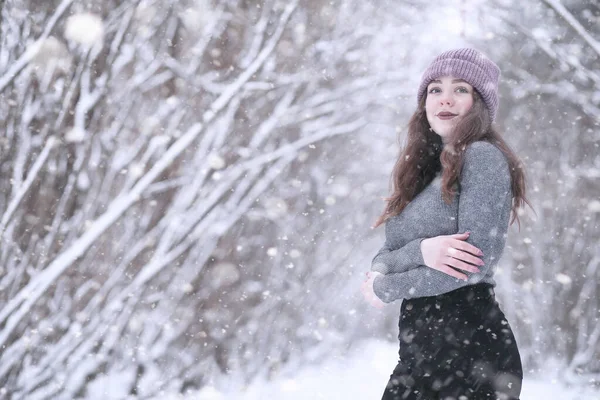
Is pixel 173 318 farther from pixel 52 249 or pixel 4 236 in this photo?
pixel 4 236

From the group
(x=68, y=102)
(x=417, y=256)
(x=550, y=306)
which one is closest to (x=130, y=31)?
(x=68, y=102)

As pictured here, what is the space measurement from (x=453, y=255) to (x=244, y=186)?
2403 mm

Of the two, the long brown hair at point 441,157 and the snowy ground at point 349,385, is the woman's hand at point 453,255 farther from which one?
the snowy ground at point 349,385

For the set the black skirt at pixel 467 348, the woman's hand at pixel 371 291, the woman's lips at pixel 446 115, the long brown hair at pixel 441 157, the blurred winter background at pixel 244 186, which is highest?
the blurred winter background at pixel 244 186

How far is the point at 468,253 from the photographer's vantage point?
52.5 inches

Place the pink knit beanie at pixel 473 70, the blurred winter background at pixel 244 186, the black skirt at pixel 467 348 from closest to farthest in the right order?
the black skirt at pixel 467 348 < the pink knit beanie at pixel 473 70 < the blurred winter background at pixel 244 186

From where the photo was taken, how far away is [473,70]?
160 cm

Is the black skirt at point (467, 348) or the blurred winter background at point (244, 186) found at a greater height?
the blurred winter background at point (244, 186)

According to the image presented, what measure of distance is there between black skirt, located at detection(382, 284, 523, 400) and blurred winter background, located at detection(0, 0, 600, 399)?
2.26m

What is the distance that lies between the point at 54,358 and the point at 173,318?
29.7 inches

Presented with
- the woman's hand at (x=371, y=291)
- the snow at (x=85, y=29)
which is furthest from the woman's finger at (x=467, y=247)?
the snow at (x=85, y=29)

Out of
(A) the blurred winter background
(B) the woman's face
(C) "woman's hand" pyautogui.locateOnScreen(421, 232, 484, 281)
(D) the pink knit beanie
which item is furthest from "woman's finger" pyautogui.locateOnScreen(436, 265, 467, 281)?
(A) the blurred winter background

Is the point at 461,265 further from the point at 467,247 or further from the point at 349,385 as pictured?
the point at 349,385

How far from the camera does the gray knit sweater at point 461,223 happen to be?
1352mm
